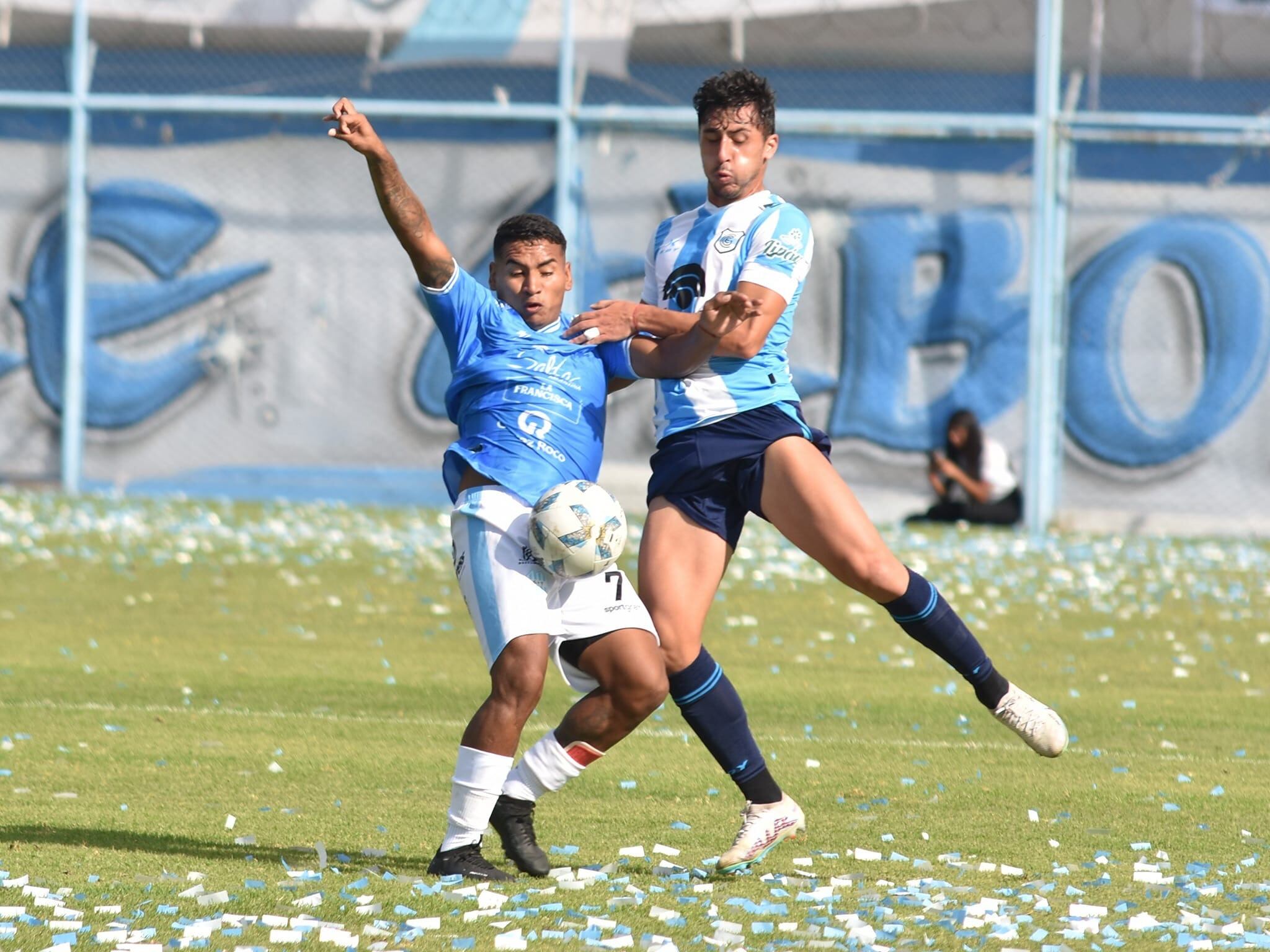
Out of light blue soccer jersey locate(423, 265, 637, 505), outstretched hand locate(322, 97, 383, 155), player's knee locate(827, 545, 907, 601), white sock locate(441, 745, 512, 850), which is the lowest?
white sock locate(441, 745, 512, 850)

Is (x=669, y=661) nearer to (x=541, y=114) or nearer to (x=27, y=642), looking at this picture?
(x=27, y=642)

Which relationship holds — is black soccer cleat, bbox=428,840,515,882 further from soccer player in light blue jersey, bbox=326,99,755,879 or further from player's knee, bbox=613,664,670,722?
player's knee, bbox=613,664,670,722

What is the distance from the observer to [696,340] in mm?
5621

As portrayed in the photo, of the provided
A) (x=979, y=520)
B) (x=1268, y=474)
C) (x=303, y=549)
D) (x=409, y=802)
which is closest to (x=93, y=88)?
(x=303, y=549)

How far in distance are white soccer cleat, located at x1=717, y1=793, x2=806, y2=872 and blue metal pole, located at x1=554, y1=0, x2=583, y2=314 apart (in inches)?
508

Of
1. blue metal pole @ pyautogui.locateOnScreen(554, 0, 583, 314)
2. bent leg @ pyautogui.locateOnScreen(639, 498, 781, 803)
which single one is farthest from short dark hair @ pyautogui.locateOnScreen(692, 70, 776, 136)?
blue metal pole @ pyautogui.locateOnScreen(554, 0, 583, 314)

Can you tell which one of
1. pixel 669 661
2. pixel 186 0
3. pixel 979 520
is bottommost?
pixel 979 520

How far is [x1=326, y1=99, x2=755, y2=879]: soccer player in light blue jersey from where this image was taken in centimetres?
506

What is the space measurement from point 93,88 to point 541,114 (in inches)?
179

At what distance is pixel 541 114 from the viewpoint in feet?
59.4

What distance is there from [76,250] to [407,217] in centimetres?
1407

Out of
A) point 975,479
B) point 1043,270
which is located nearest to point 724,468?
point 975,479

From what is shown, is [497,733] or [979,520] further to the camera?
[979,520]

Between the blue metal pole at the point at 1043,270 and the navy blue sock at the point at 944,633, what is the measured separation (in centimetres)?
1186
